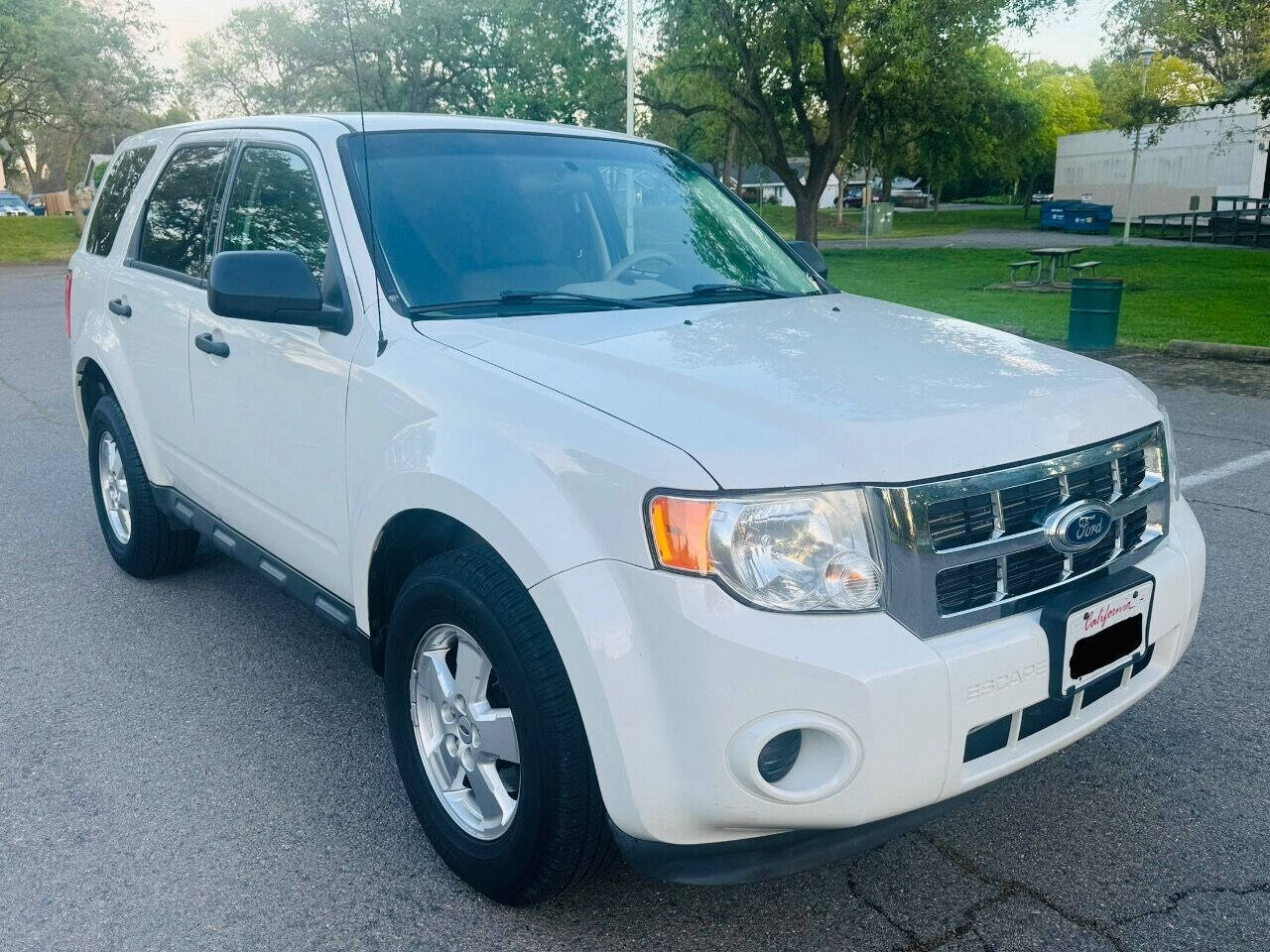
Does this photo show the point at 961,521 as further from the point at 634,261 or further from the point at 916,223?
the point at 916,223

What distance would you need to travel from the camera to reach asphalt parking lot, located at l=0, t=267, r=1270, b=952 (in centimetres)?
270

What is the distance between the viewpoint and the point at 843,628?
7.26 feet

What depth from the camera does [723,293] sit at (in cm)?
368

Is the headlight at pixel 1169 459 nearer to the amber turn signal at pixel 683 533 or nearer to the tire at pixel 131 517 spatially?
the amber turn signal at pixel 683 533

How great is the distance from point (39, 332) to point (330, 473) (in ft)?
43.2

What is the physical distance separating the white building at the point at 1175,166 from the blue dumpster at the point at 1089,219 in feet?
8.46

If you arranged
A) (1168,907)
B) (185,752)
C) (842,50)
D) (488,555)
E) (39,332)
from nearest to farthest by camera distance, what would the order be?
(488,555) < (1168,907) < (185,752) < (39,332) < (842,50)

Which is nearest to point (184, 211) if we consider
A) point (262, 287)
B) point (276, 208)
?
point (276, 208)

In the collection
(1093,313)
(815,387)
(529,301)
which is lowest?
(1093,313)

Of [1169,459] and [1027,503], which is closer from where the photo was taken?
[1027,503]

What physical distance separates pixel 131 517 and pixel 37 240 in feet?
106

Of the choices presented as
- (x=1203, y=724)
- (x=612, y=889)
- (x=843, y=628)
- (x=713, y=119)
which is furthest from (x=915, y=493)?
(x=713, y=119)

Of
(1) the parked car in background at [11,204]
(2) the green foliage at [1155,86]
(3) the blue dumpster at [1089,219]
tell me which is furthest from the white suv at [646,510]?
(1) the parked car in background at [11,204]

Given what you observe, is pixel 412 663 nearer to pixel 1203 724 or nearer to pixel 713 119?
pixel 1203 724
